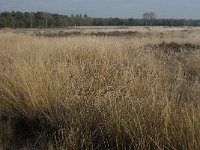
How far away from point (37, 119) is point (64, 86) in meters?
0.62

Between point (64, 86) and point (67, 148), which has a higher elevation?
point (64, 86)

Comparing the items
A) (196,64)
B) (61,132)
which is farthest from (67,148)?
(196,64)

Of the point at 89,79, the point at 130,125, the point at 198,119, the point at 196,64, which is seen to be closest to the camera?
the point at 198,119

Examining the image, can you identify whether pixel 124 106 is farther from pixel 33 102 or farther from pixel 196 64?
pixel 196 64

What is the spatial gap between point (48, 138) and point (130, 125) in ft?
3.06

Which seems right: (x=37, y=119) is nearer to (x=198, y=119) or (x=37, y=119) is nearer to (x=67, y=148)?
(x=67, y=148)

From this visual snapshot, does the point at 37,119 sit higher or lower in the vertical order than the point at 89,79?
lower

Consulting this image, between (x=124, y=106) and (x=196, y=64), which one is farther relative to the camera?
(x=196, y=64)

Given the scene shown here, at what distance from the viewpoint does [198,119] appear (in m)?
3.30

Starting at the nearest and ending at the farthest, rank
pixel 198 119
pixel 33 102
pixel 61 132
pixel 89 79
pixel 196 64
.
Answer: pixel 198 119 → pixel 61 132 → pixel 33 102 → pixel 89 79 → pixel 196 64

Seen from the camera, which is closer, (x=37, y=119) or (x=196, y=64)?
(x=37, y=119)

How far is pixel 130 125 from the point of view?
3.58 meters

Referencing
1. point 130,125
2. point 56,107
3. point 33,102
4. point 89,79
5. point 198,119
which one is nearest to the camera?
point 198,119

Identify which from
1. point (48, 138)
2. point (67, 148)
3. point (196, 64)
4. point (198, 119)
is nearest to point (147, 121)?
point (198, 119)
